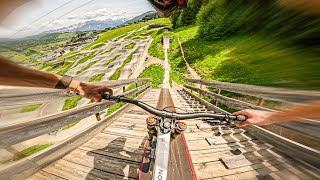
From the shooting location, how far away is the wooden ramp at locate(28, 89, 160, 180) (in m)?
2.48

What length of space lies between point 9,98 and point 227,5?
19618 mm

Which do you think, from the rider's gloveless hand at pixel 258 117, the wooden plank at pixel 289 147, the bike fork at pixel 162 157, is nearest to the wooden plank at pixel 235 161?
the wooden plank at pixel 289 147

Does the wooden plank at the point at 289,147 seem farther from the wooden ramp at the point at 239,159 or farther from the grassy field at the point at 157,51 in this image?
the grassy field at the point at 157,51

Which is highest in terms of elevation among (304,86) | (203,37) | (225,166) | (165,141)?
(203,37)

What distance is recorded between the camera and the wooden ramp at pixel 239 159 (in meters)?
2.49

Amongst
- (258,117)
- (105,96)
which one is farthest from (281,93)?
(105,96)

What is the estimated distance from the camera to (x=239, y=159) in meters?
2.87

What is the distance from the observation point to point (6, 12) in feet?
3.96

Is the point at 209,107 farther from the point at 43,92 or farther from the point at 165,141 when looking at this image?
the point at 43,92

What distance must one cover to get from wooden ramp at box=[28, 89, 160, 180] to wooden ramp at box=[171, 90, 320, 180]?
898 millimetres

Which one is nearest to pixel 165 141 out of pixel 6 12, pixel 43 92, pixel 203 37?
pixel 43 92

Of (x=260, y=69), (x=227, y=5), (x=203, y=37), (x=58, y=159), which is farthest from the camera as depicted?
(x=203, y=37)

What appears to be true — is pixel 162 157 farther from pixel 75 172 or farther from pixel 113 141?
pixel 113 141

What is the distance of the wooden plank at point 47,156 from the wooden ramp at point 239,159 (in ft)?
5.77
